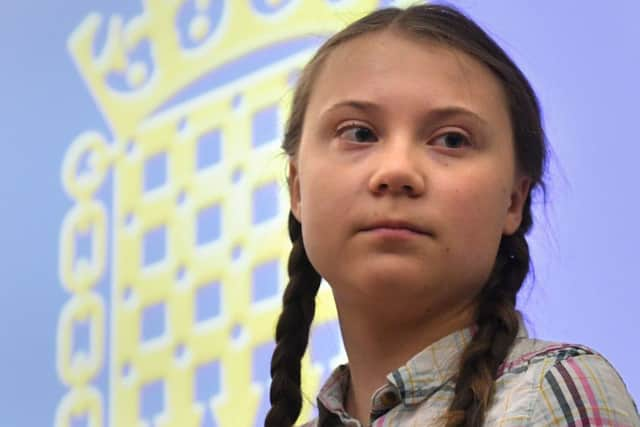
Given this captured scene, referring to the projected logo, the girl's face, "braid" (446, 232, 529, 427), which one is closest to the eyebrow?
the girl's face

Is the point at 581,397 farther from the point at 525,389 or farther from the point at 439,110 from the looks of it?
the point at 439,110

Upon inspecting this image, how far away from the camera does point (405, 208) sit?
0.98 meters

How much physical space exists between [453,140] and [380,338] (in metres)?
0.17

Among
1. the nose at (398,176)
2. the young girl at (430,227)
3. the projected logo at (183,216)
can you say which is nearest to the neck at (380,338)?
the young girl at (430,227)

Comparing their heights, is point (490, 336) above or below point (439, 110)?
below

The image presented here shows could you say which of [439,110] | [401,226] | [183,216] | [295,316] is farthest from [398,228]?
[183,216]

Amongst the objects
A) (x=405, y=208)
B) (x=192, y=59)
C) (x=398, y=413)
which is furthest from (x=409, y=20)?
(x=192, y=59)

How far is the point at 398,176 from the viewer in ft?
3.21

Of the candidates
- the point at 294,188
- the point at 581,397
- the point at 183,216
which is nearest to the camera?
the point at 581,397

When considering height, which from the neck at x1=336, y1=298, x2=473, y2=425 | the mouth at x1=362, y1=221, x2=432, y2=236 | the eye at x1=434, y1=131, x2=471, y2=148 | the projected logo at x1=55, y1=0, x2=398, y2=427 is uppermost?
the projected logo at x1=55, y1=0, x2=398, y2=427

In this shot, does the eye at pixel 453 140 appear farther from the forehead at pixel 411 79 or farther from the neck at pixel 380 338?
the neck at pixel 380 338

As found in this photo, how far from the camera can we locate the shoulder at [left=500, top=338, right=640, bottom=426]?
90 centimetres

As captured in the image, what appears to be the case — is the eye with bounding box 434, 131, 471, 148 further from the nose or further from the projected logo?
the projected logo

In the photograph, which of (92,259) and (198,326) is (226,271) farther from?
(92,259)
